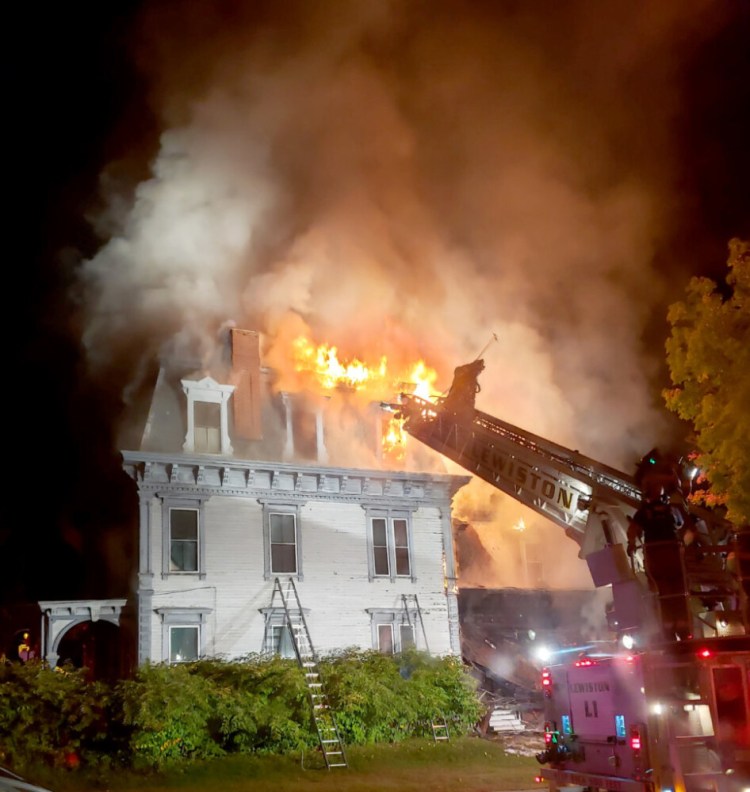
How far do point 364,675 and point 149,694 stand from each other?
4.86 meters

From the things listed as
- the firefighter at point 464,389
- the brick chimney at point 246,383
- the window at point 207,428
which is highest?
the brick chimney at point 246,383

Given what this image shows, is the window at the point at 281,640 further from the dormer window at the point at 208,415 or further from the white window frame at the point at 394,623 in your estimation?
the dormer window at the point at 208,415

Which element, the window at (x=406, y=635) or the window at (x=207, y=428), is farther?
the window at (x=406, y=635)

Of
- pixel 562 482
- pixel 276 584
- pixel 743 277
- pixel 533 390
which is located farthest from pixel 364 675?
pixel 533 390

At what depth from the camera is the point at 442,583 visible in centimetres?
2384

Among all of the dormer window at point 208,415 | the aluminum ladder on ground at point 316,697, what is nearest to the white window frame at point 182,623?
the aluminum ladder on ground at point 316,697

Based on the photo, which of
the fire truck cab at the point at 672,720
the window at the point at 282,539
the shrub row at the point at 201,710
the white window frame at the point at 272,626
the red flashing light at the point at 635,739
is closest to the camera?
the fire truck cab at the point at 672,720

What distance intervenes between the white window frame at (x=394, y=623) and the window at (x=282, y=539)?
244 cm

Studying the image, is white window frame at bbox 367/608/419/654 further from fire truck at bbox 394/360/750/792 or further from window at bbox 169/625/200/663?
fire truck at bbox 394/360/750/792

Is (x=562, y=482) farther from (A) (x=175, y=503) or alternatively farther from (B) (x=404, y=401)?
(A) (x=175, y=503)

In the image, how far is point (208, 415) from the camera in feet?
74.2

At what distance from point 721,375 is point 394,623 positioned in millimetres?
10550

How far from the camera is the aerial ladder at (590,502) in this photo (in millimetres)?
10023

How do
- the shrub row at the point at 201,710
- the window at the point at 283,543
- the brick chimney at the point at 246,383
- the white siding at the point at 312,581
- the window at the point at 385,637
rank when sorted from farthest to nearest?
the brick chimney at the point at 246,383 → the window at the point at 385,637 → the window at the point at 283,543 → the white siding at the point at 312,581 → the shrub row at the point at 201,710
